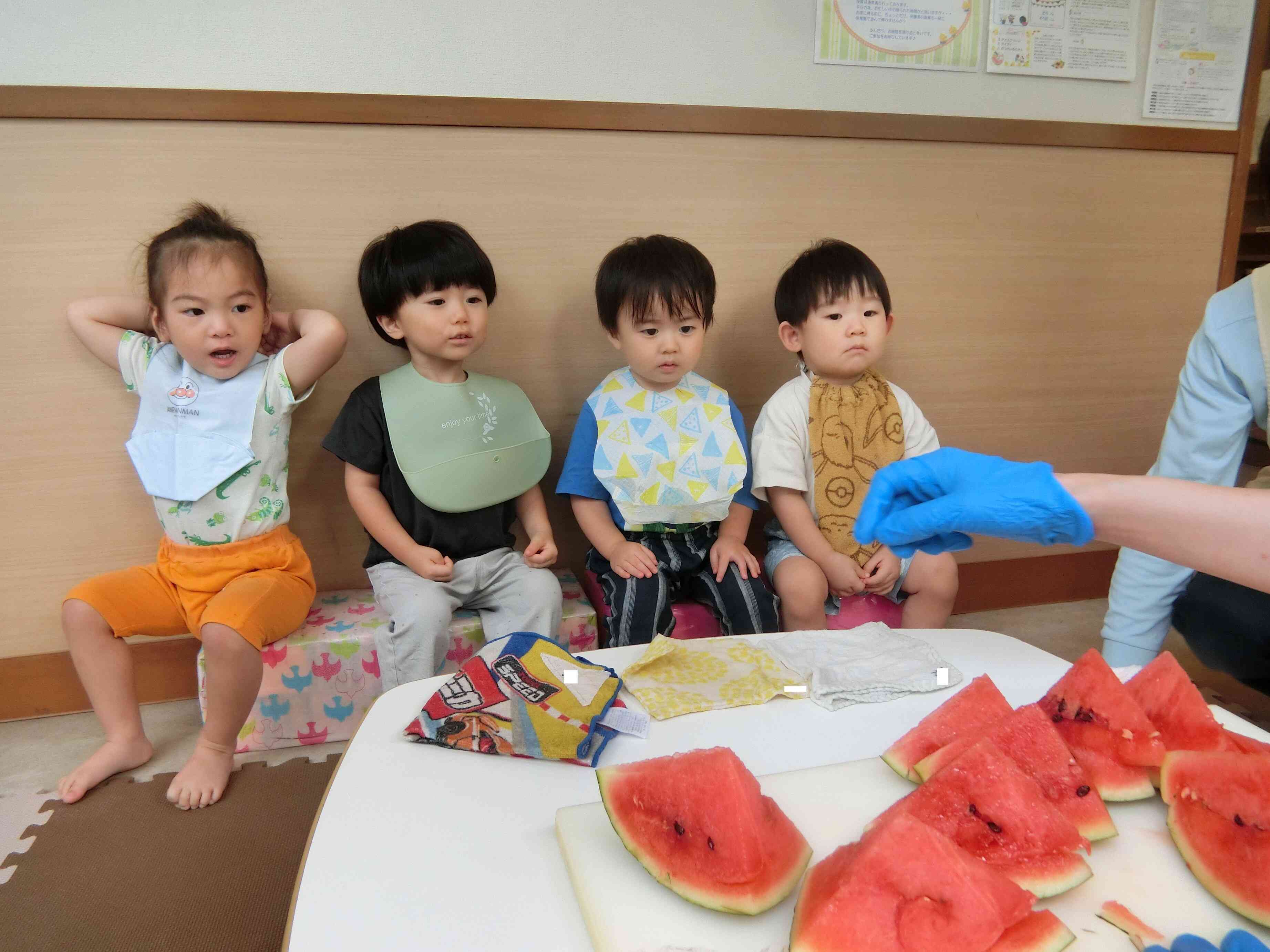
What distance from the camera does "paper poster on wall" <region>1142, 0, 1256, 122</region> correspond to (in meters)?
1.78

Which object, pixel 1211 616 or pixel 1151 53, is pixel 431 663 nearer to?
pixel 1211 616

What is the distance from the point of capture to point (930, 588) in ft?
4.84

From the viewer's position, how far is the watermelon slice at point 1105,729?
66cm

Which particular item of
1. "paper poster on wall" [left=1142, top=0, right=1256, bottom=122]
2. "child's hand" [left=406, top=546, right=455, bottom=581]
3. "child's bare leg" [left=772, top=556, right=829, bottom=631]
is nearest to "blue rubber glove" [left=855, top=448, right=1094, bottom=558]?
"child's bare leg" [left=772, top=556, right=829, bottom=631]

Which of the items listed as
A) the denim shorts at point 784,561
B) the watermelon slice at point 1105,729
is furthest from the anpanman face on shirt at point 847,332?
the watermelon slice at point 1105,729

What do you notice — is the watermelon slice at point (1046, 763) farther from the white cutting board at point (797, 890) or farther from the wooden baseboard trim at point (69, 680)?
the wooden baseboard trim at point (69, 680)

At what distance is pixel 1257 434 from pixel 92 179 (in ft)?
8.92

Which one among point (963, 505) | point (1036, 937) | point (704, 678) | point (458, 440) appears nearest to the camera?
point (1036, 937)

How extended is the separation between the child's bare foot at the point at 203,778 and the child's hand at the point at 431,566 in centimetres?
40

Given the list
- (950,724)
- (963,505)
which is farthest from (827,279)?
(950,724)

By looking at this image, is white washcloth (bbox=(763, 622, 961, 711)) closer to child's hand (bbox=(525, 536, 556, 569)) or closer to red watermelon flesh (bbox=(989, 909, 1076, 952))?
red watermelon flesh (bbox=(989, 909, 1076, 952))

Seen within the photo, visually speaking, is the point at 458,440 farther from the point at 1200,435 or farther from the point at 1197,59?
the point at 1197,59

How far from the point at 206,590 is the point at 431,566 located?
372 mm

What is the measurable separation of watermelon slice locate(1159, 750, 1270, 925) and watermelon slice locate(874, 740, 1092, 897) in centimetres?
8
